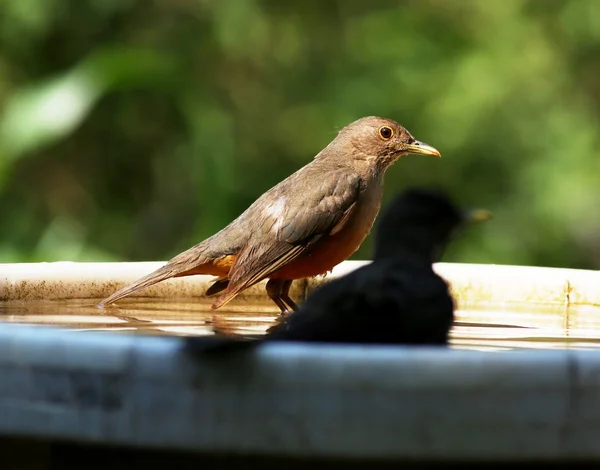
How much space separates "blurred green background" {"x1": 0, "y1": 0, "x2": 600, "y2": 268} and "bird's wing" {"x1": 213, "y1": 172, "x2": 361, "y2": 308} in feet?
13.3

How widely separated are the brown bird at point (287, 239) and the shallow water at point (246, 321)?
13 centimetres

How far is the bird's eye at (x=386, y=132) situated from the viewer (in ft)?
19.7

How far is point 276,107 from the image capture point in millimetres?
11984

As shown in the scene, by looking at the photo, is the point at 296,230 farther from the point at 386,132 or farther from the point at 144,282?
the point at 386,132

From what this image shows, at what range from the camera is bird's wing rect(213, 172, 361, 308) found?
4.89 meters

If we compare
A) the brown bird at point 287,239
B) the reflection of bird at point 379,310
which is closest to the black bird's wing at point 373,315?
the reflection of bird at point 379,310

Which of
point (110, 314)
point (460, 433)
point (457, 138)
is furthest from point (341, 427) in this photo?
point (457, 138)

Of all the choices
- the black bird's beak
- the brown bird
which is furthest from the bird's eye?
the black bird's beak

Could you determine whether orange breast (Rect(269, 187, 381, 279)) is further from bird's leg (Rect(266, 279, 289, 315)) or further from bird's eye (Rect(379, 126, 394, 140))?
bird's eye (Rect(379, 126, 394, 140))

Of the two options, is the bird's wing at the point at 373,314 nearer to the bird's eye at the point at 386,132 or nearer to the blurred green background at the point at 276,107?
the bird's eye at the point at 386,132

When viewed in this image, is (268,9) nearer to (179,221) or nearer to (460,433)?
(179,221)

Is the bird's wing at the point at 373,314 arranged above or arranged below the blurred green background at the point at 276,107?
below

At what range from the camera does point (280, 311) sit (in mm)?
5066

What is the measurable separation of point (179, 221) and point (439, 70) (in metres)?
3.06
